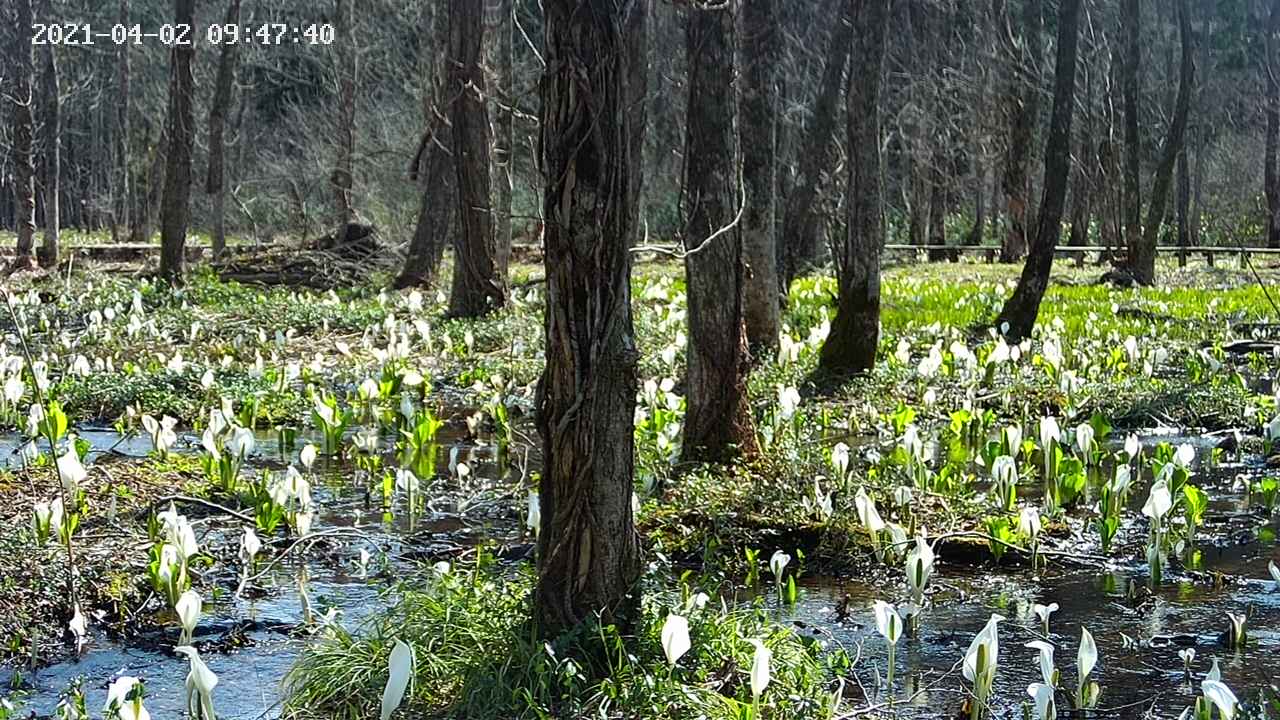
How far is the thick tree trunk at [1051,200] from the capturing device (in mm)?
12562

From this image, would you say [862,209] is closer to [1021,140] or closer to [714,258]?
[714,258]

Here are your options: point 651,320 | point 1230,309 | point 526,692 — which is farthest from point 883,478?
point 1230,309

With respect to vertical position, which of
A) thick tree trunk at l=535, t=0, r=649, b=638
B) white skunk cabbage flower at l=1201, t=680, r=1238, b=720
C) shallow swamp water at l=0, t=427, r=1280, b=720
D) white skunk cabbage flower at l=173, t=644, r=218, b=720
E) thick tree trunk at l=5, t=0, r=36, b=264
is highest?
thick tree trunk at l=5, t=0, r=36, b=264

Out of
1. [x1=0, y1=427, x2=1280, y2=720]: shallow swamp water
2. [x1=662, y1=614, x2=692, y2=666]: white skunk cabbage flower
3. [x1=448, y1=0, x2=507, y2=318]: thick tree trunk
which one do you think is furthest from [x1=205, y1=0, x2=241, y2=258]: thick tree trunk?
[x1=662, y1=614, x2=692, y2=666]: white skunk cabbage flower

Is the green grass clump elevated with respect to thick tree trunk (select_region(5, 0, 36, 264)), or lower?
lower

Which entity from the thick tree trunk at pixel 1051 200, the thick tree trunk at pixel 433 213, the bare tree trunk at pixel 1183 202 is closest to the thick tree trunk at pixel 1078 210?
the bare tree trunk at pixel 1183 202

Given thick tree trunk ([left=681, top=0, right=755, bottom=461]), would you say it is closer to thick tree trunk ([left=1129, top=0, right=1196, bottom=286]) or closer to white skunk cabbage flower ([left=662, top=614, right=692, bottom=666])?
white skunk cabbage flower ([left=662, top=614, right=692, bottom=666])

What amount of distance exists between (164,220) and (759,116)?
35.1 feet

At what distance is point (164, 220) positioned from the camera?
60.0 feet

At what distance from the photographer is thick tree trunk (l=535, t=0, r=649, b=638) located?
13.1 feet

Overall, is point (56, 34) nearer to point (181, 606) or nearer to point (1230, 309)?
point (1230, 309)

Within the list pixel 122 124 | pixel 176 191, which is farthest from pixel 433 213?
pixel 122 124

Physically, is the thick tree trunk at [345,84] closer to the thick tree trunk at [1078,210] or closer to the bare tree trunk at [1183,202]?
the thick tree trunk at [1078,210]

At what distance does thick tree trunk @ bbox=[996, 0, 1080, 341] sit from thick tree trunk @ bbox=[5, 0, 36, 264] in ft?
51.7
